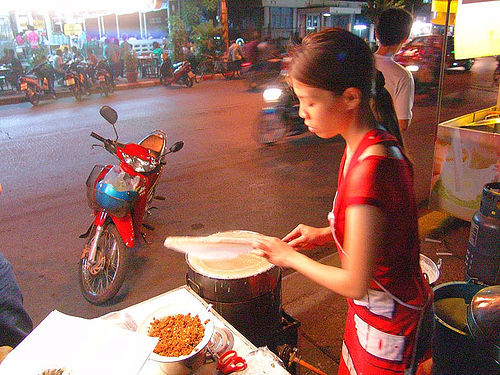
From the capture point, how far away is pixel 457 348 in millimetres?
2283

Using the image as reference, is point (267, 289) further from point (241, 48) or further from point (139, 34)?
point (139, 34)

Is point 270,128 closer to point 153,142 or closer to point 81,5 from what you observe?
point 153,142

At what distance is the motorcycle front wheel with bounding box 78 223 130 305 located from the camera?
3525 millimetres

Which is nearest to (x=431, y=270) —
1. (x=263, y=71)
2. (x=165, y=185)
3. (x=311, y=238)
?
(x=311, y=238)

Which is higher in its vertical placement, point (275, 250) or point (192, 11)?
point (192, 11)

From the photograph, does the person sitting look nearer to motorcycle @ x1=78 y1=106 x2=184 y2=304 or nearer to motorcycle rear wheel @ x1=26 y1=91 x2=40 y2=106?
motorcycle rear wheel @ x1=26 y1=91 x2=40 y2=106

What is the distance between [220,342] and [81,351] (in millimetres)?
553

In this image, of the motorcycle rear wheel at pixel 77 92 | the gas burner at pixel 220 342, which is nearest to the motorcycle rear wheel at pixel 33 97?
the motorcycle rear wheel at pixel 77 92

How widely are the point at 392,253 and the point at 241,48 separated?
20131 mm

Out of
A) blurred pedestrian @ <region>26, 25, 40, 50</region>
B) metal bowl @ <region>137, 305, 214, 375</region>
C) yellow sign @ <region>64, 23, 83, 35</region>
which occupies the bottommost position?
metal bowl @ <region>137, 305, 214, 375</region>

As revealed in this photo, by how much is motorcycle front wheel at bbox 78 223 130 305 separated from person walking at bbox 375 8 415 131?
2.67 m

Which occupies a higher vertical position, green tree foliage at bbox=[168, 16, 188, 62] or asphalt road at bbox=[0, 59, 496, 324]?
green tree foliage at bbox=[168, 16, 188, 62]

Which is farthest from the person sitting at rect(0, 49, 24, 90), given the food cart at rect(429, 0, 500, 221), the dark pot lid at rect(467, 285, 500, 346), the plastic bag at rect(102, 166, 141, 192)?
the dark pot lid at rect(467, 285, 500, 346)

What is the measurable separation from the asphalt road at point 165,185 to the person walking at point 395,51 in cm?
173
